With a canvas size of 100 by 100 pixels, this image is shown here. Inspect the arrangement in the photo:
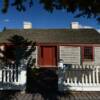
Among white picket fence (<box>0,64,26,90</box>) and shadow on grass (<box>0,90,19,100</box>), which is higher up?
white picket fence (<box>0,64,26,90</box>)

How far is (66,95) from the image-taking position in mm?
11062

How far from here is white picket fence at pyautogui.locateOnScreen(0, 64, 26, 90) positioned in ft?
38.7

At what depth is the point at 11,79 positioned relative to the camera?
11.9m

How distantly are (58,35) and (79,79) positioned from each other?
16.7m

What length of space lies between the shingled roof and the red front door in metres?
0.75

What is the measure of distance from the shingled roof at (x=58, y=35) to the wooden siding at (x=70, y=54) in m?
0.68

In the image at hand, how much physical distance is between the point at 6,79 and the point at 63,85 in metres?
2.38

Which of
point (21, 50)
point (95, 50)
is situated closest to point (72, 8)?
point (21, 50)

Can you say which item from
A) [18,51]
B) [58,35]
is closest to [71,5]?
[18,51]

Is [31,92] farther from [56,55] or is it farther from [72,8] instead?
[56,55]

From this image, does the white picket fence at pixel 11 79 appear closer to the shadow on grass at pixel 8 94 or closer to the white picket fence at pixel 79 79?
the shadow on grass at pixel 8 94

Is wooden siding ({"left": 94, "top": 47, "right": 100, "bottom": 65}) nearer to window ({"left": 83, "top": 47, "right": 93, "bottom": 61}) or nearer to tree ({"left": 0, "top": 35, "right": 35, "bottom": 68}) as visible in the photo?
window ({"left": 83, "top": 47, "right": 93, "bottom": 61})

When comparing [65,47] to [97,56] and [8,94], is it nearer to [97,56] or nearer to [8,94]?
[97,56]

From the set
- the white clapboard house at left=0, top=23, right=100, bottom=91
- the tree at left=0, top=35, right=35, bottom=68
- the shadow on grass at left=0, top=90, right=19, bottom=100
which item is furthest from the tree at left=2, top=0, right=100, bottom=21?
the white clapboard house at left=0, top=23, right=100, bottom=91
